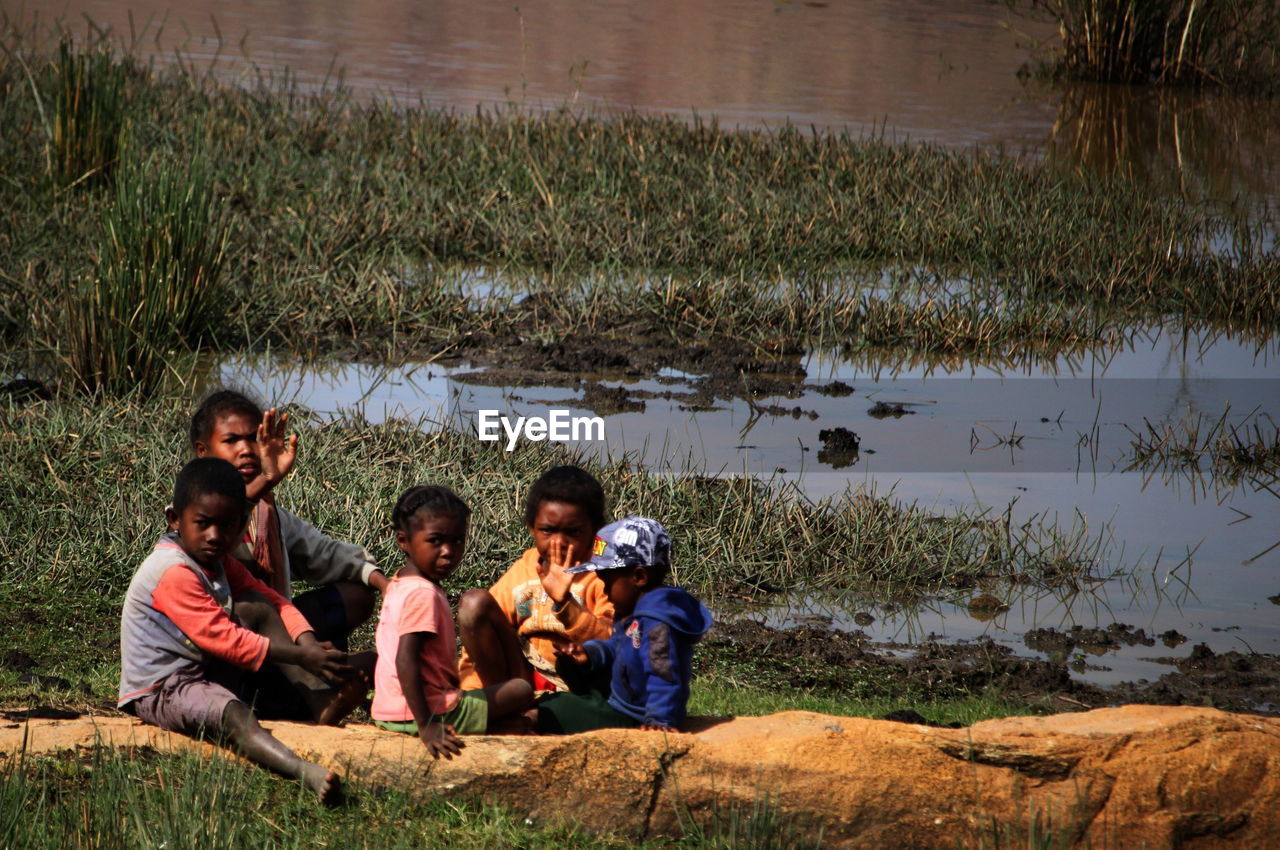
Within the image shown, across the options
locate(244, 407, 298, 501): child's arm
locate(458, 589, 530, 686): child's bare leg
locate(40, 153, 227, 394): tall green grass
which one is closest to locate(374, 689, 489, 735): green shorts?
locate(458, 589, 530, 686): child's bare leg

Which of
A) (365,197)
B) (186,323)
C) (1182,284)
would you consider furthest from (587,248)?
(1182,284)

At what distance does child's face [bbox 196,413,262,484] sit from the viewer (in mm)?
4625

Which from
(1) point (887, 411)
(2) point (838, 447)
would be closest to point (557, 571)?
(2) point (838, 447)

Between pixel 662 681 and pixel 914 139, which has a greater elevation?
pixel 914 139

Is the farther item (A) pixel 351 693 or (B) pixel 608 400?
(B) pixel 608 400

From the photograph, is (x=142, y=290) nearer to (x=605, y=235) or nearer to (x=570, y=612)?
(x=605, y=235)

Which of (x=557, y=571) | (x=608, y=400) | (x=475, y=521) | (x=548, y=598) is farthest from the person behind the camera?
(x=608, y=400)

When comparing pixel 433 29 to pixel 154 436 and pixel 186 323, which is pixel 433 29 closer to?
pixel 186 323

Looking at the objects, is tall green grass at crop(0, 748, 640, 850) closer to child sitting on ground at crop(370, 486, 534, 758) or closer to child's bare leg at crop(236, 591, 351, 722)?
child sitting on ground at crop(370, 486, 534, 758)

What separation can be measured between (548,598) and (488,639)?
0.29 meters

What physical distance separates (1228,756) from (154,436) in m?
4.80

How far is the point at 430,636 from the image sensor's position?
13.4 feet

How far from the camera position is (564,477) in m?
4.47

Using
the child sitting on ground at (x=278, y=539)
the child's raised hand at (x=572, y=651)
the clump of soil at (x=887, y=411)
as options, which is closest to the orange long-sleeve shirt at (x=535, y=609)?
the child's raised hand at (x=572, y=651)
